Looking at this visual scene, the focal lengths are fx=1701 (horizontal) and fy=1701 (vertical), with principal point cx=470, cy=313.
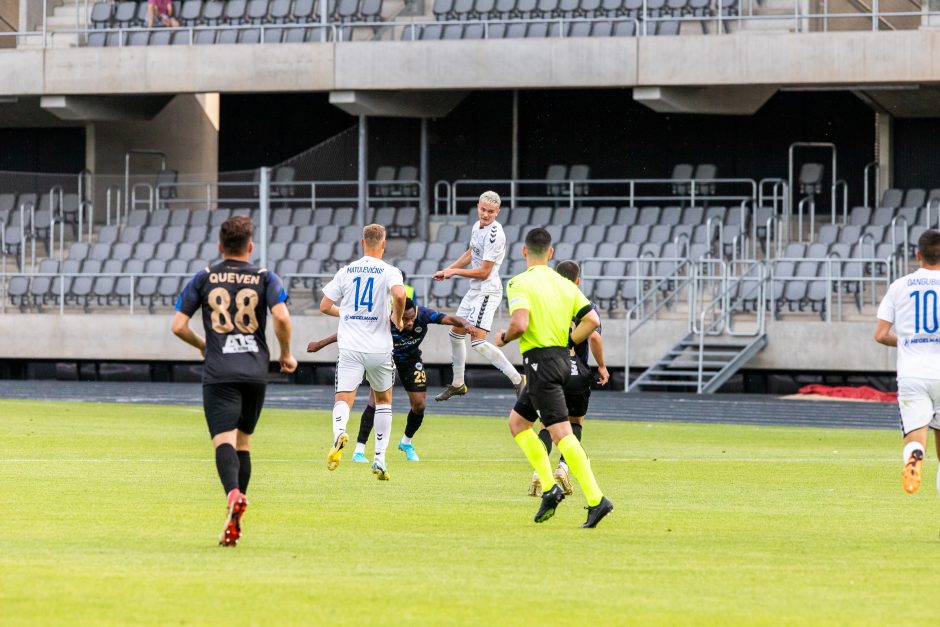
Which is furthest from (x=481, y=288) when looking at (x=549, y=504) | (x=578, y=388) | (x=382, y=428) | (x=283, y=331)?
(x=283, y=331)

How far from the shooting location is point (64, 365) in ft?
117

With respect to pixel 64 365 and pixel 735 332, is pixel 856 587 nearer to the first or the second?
pixel 735 332

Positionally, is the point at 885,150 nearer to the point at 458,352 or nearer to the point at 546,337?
the point at 458,352

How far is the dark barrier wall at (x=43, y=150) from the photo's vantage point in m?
43.3

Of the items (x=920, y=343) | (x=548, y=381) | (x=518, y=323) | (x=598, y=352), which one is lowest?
(x=548, y=381)

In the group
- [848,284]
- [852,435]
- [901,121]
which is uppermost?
[901,121]

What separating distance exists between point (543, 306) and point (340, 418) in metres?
3.28

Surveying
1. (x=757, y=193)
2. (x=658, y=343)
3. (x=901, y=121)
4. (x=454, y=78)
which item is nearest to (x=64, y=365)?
(x=454, y=78)

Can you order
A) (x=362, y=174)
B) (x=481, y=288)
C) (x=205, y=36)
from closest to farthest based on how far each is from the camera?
(x=481, y=288) < (x=362, y=174) < (x=205, y=36)

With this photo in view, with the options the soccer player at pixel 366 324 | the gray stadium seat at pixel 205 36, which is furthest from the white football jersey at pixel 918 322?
the gray stadium seat at pixel 205 36

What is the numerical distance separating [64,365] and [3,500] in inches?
973

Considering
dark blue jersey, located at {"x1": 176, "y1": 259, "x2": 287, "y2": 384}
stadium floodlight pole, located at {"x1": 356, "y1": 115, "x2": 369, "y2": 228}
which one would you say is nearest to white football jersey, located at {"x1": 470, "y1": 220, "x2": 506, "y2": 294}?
dark blue jersey, located at {"x1": 176, "y1": 259, "x2": 287, "y2": 384}

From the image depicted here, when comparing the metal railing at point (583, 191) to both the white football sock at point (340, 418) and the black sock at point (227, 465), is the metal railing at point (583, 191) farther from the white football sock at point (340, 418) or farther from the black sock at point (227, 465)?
the black sock at point (227, 465)

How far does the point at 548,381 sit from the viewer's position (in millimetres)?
10602
